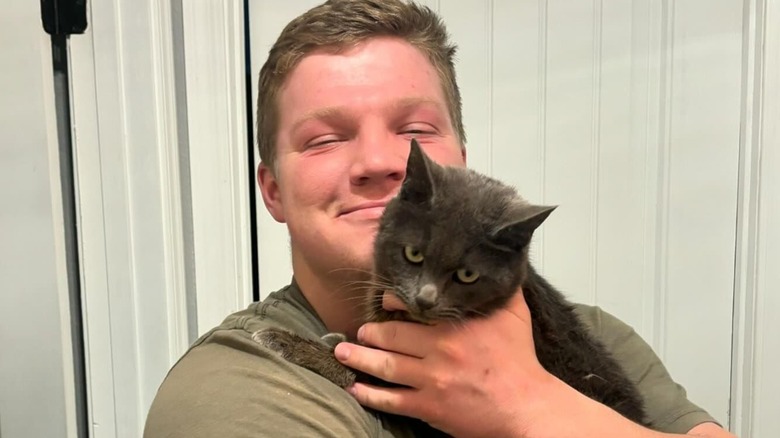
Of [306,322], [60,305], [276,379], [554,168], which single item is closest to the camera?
[276,379]

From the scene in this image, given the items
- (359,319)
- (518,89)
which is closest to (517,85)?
(518,89)

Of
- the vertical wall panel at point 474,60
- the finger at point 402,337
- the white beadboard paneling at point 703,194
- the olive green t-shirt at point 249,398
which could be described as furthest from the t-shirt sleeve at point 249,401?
the white beadboard paneling at point 703,194

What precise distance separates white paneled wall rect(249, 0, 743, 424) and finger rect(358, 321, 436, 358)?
3.30 ft

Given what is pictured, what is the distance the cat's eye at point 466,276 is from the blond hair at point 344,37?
48cm

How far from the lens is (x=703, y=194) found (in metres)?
2.03

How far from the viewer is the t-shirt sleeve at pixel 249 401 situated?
2.73 feet

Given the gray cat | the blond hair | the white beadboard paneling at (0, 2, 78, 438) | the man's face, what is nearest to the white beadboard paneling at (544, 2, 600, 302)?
the blond hair

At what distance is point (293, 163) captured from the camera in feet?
3.99

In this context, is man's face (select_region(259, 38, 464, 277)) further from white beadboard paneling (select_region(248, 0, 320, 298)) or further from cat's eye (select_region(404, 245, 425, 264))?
white beadboard paneling (select_region(248, 0, 320, 298))

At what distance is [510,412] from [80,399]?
1.56 m

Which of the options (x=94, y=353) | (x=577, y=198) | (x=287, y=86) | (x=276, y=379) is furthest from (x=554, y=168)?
(x=94, y=353)

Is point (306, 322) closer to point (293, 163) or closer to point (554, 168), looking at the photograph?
point (293, 163)

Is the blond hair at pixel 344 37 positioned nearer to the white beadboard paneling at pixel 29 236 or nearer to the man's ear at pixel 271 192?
the man's ear at pixel 271 192

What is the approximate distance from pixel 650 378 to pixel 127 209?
1.57 metres
